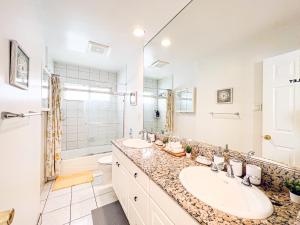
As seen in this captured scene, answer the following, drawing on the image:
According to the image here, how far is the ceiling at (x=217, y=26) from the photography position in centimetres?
86

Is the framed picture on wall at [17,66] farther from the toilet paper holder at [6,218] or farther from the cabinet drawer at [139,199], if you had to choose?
the cabinet drawer at [139,199]

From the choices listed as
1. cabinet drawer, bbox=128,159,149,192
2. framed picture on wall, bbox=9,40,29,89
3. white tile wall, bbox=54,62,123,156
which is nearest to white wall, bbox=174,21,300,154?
cabinet drawer, bbox=128,159,149,192

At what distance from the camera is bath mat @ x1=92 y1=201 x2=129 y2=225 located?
5.05 feet

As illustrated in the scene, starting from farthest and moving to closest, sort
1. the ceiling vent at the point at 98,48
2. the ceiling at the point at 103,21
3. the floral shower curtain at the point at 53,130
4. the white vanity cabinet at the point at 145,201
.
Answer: the floral shower curtain at the point at 53,130 < the ceiling vent at the point at 98,48 < the ceiling at the point at 103,21 < the white vanity cabinet at the point at 145,201

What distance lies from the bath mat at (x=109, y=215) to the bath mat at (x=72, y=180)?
836 mm

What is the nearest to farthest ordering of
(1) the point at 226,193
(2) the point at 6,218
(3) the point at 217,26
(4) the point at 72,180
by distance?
(2) the point at 6,218, (1) the point at 226,193, (3) the point at 217,26, (4) the point at 72,180

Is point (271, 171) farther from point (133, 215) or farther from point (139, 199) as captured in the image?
point (133, 215)

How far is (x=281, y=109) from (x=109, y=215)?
77.3 inches

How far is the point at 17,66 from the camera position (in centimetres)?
87

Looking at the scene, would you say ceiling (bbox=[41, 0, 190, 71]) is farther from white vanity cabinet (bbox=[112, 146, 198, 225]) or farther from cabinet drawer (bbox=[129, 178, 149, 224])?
cabinet drawer (bbox=[129, 178, 149, 224])

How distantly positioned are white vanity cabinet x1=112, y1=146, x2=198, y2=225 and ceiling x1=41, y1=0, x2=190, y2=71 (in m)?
1.60

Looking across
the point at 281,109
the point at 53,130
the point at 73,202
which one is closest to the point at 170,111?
the point at 281,109

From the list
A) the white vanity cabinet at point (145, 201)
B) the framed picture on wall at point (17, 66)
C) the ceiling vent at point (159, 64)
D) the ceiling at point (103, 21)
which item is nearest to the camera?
the white vanity cabinet at point (145, 201)

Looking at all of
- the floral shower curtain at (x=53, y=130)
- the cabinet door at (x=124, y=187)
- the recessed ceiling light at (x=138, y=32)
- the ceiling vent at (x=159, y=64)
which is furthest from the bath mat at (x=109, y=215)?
the recessed ceiling light at (x=138, y=32)
